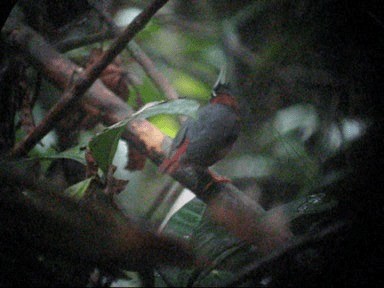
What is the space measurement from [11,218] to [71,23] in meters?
1.15

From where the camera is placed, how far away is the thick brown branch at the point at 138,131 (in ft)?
4.48

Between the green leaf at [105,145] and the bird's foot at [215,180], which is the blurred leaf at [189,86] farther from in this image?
the green leaf at [105,145]

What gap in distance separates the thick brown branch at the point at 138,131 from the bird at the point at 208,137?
0.19 feet

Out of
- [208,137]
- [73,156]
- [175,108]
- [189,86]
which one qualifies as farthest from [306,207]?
[189,86]

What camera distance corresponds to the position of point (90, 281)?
829mm

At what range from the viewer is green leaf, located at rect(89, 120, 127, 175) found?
1077 mm

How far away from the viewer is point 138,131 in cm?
179

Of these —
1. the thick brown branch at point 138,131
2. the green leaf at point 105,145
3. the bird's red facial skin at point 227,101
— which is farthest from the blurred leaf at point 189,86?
the green leaf at point 105,145

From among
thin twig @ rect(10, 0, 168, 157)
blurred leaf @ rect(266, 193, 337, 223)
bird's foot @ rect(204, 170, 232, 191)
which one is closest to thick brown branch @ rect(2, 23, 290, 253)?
bird's foot @ rect(204, 170, 232, 191)

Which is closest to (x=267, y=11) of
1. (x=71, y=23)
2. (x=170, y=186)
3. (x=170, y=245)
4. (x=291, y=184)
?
(x=291, y=184)

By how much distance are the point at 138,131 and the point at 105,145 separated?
687 millimetres

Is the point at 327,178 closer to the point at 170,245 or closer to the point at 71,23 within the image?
the point at 170,245

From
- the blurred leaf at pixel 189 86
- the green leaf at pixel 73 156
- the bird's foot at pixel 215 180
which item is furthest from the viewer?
the blurred leaf at pixel 189 86

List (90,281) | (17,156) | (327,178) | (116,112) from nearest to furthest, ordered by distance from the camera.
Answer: (90,281) → (327,178) → (17,156) → (116,112)
